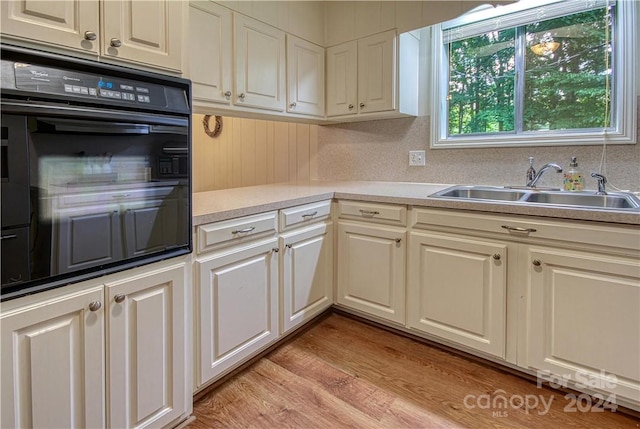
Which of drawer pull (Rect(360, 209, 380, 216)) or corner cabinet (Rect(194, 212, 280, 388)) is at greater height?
drawer pull (Rect(360, 209, 380, 216))

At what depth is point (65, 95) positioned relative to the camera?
3.27ft

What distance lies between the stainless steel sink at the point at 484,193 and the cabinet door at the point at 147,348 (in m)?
1.47

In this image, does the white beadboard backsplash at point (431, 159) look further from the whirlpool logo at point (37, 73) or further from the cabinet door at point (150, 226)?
the whirlpool logo at point (37, 73)

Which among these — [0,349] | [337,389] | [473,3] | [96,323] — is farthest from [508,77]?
[0,349]

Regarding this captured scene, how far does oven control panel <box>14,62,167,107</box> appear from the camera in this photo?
3.09 feet

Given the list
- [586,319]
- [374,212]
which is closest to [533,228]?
[586,319]

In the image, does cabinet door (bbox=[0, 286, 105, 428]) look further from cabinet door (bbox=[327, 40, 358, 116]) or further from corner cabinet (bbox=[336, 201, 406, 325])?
cabinet door (bbox=[327, 40, 358, 116])

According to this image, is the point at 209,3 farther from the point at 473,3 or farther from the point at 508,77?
the point at 508,77

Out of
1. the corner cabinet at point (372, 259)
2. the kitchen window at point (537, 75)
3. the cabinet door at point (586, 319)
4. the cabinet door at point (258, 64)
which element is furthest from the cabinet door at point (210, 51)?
the cabinet door at point (586, 319)

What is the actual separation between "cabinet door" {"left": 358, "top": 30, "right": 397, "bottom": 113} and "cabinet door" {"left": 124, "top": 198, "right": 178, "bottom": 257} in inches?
65.3

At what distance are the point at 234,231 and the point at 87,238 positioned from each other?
24.7 inches

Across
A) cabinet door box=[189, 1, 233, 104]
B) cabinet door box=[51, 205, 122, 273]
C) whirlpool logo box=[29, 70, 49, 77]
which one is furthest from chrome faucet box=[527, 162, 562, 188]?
whirlpool logo box=[29, 70, 49, 77]

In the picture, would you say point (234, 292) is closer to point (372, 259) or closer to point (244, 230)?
point (244, 230)

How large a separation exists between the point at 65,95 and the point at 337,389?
5.16 feet
